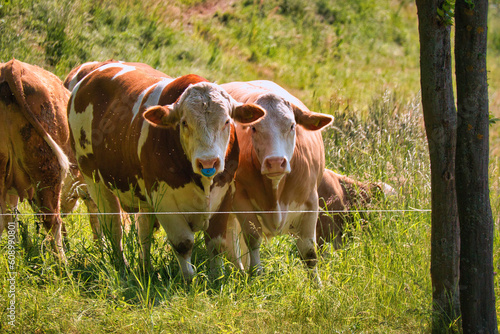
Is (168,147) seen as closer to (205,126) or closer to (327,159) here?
(205,126)

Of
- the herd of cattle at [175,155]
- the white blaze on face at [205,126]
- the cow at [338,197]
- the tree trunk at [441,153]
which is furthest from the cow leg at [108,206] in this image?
the tree trunk at [441,153]

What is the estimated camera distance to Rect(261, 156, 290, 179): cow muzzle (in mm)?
4367

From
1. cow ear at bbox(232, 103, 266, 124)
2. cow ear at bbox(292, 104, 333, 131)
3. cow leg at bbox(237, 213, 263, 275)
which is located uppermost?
cow ear at bbox(232, 103, 266, 124)

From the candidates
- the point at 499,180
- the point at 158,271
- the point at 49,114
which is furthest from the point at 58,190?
the point at 499,180

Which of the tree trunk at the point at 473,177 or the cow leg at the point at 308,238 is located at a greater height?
the tree trunk at the point at 473,177

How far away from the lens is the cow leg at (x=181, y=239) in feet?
15.0

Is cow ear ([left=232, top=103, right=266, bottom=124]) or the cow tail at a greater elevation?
cow ear ([left=232, top=103, right=266, bottom=124])

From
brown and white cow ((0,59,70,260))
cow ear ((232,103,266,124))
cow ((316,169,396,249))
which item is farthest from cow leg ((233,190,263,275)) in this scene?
brown and white cow ((0,59,70,260))

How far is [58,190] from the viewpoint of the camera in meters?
5.58

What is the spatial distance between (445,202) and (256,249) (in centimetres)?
183

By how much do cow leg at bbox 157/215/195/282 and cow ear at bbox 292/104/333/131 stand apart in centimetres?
124

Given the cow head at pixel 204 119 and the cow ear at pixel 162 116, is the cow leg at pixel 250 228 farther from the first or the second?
the cow ear at pixel 162 116

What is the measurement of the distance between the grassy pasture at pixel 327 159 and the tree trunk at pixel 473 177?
0.32m

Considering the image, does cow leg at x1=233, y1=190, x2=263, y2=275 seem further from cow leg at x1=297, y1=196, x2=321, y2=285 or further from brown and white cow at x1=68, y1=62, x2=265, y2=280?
cow leg at x1=297, y1=196, x2=321, y2=285
